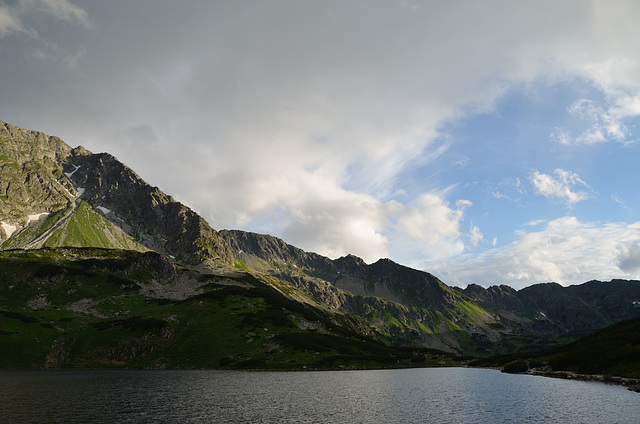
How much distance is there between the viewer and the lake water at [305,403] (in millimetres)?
55594

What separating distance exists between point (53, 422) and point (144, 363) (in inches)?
4923

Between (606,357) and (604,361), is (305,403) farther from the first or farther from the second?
(606,357)

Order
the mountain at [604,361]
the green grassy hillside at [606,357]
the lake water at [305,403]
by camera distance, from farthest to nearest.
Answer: the green grassy hillside at [606,357] → the mountain at [604,361] → the lake water at [305,403]

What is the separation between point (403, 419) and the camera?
190ft

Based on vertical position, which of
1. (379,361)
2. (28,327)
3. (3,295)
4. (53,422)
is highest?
(3,295)

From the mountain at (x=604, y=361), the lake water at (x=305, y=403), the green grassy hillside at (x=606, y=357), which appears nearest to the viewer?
the lake water at (x=305, y=403)

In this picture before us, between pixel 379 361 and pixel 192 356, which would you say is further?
pixel 379 361

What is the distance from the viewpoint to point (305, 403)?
70062 mm

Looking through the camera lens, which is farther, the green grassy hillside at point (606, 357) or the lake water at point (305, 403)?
the green grassy hillside at point (606, 357)

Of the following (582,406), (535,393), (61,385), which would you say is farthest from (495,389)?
(61,385)

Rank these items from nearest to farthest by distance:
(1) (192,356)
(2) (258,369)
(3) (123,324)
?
1. (2) (258,369)
2. (1) (192,356)
3. (3) (123,324)

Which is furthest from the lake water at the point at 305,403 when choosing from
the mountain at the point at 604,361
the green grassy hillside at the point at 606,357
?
the green grassy hillside at the point at 606,357

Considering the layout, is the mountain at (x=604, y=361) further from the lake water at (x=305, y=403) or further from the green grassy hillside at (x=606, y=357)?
the lake water at (x=305, y=403)

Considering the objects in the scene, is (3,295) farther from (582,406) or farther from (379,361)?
(582,406)
